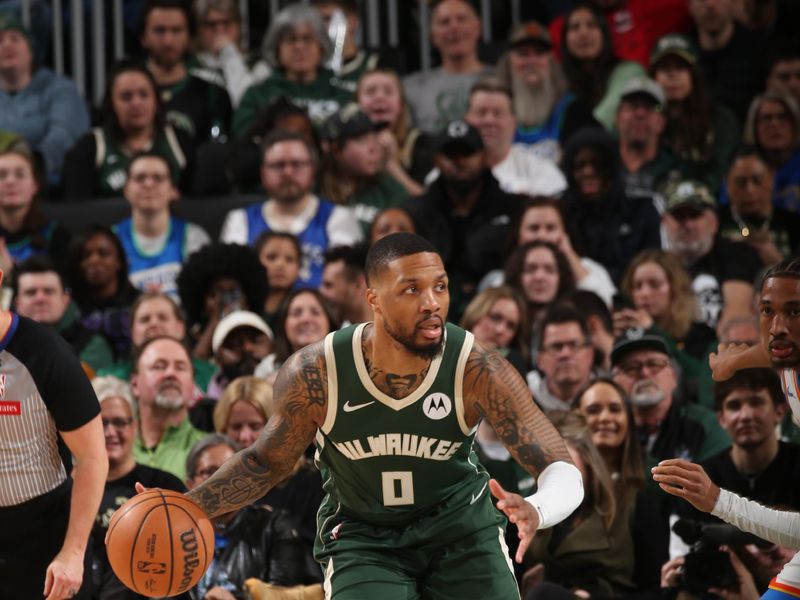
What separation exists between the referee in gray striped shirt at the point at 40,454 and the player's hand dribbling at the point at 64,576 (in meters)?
0.02

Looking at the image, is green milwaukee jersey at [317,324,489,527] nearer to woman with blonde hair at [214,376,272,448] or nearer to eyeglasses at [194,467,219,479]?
eyeglasses at [194,467,219,479]

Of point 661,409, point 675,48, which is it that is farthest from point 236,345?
point 675,48

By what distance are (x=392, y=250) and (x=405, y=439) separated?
0.62m

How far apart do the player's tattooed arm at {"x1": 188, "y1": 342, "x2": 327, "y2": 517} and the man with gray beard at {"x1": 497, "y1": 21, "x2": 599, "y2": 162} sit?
569 cm

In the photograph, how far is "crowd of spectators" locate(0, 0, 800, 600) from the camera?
6.64 meters

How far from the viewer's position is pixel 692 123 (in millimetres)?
10031

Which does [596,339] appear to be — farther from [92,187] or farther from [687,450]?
[92,187]

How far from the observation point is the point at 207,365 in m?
8.52

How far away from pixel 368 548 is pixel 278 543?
1.81 metres

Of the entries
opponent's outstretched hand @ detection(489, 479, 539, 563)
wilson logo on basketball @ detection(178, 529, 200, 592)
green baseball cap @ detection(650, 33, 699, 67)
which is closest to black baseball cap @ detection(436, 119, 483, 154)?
green baseball cap @ detection(650, 33, 699, 67)

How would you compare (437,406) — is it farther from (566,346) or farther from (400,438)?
(566,346)

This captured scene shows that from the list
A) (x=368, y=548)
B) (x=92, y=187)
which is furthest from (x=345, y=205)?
(x=368, y=548)

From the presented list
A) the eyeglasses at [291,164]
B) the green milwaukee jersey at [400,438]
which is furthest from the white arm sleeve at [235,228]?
the green milwaukee jersey at [400,438]

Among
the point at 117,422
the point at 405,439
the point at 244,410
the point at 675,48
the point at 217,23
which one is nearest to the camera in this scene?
the point at 405,439
